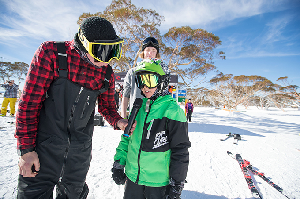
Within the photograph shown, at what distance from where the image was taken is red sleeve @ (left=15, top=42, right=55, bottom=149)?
903mm

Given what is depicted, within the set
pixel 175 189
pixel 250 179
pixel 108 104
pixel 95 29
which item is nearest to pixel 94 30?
pixel 95 29

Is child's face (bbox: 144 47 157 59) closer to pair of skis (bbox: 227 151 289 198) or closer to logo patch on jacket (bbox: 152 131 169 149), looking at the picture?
logo patch on jacket (bbox: 152 131 169 149)

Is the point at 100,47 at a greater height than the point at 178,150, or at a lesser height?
greater

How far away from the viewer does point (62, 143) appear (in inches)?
41.4

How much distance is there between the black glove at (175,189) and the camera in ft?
3.76

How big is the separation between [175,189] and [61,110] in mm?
1203

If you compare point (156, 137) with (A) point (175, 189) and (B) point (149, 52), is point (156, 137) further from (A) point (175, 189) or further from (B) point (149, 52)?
(B) point (149, 52)

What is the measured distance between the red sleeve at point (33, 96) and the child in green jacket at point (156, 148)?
0.78 m

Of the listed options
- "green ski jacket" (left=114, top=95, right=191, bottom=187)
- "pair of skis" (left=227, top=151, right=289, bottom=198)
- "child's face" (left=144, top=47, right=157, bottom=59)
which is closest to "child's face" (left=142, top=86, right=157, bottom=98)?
"green ski jacket" (left=114, top=95, right=191, bottom=187)

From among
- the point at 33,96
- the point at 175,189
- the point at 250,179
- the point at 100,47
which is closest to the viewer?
the point at 33,96

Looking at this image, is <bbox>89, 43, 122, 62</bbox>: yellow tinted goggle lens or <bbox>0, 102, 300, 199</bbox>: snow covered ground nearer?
<bbox>89, 43, 122, 62</bbox>: yellow tinted goggle lens

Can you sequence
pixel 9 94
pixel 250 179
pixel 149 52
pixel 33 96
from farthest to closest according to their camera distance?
pixel 9 94, pixel 149 52, pixel 250 179, pixel 33 96

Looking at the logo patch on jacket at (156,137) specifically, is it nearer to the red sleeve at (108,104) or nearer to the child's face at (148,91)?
the child's face at (148,91)

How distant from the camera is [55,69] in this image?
1.00 metres
